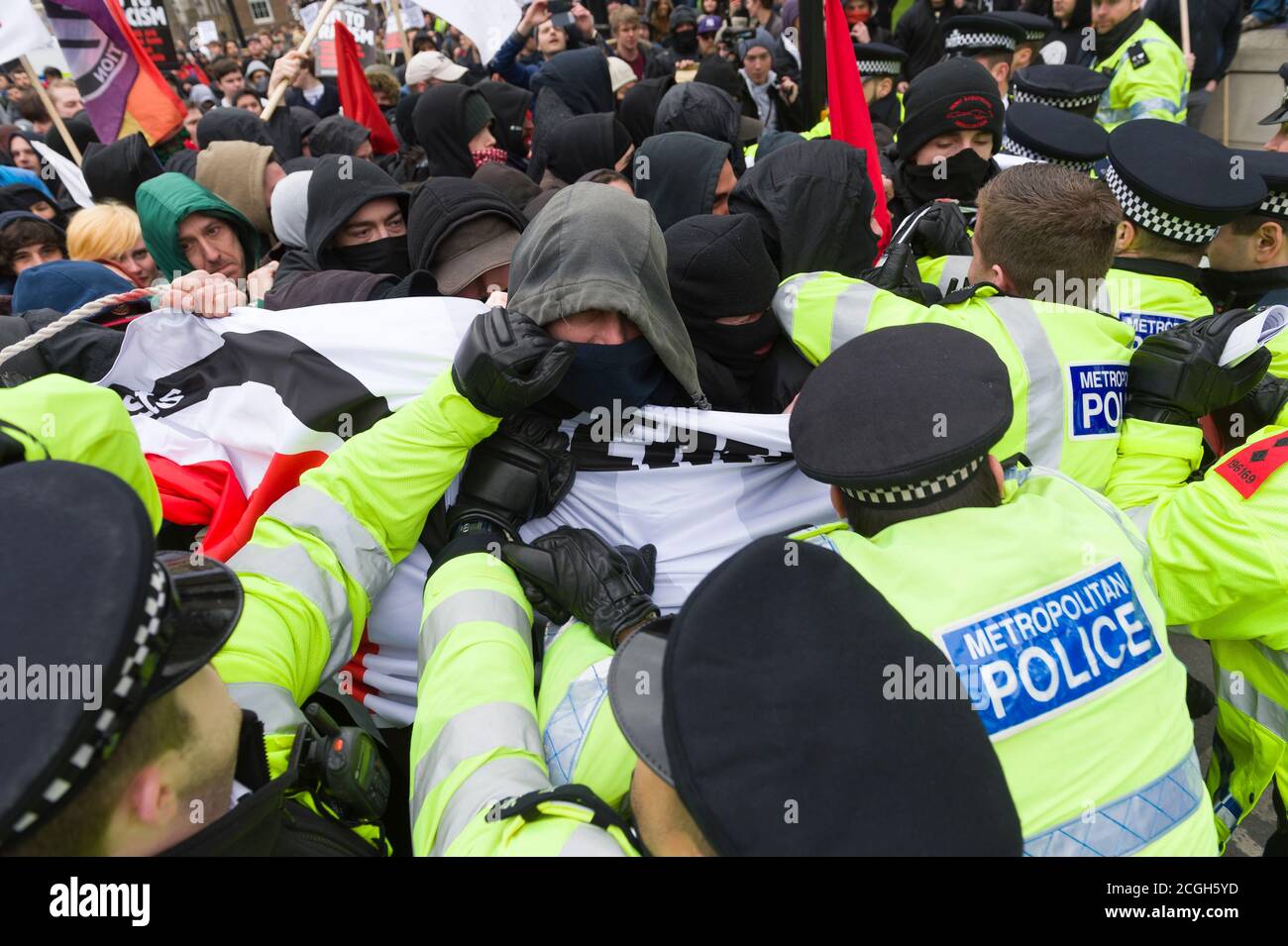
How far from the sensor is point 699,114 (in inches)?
173

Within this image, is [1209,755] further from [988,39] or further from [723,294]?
[988,39]

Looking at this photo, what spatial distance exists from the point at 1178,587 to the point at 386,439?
174 centimetres

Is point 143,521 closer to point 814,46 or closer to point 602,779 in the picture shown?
point 602,779

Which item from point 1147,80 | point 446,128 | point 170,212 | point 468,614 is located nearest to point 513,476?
point 468,614

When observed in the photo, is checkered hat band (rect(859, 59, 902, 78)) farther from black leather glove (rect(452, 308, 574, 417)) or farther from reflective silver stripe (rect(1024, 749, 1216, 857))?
reflective silver stripe (rect(1024, 749, 1216, 857))

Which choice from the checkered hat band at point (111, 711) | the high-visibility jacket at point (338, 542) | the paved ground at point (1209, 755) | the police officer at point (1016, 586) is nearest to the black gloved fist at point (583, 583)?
the high-visibility jacket at point (338, 542)

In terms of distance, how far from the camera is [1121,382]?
218cm

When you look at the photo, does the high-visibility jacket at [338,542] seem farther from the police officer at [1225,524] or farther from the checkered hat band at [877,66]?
the checkered hat band at [877,66]

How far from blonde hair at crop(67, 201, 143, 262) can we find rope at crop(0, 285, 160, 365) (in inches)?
51.3

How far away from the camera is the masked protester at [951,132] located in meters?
3.39

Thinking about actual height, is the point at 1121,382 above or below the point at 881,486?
below

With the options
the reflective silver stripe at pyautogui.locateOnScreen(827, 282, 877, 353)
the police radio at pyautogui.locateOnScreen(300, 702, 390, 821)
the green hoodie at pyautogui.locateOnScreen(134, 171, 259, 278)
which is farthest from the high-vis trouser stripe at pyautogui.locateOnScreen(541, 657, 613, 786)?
the green hoodie at pyautogui.locateOnScreen(134, 171, 259, 278)

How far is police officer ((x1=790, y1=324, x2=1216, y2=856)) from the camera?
124cm
